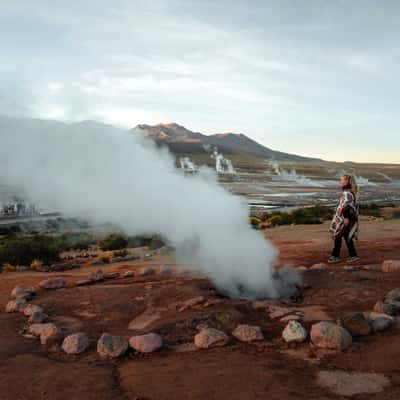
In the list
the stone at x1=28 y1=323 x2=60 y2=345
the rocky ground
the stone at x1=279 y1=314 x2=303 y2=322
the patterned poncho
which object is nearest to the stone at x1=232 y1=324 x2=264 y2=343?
the rocky ground

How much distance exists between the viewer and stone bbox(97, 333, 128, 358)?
16.7 ft

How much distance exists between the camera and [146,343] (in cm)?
519

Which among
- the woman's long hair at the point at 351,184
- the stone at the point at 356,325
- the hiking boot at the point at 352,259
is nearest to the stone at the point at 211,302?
the stone at the point at 356,325

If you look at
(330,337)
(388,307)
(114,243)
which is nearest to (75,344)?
(330,337)

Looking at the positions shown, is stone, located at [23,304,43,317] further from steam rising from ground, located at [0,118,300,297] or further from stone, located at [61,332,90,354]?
steam rising from ground, located at [0,118,300,297]

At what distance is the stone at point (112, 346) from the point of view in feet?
16.7

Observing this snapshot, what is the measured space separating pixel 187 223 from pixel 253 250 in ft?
4.08

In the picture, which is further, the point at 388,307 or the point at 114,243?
the point at 114,243

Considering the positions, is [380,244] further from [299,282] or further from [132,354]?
[132,354]

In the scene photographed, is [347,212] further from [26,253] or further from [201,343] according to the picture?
[26,253]

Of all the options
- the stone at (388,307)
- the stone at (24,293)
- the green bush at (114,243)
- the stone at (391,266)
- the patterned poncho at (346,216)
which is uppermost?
the patterned poncho at (346,216)

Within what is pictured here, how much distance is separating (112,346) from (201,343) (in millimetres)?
1051

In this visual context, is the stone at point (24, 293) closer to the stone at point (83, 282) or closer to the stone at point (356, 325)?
the stone at point (83, 282)

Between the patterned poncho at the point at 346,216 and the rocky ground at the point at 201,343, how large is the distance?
1.26 meters
